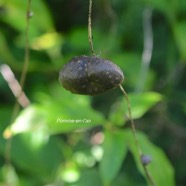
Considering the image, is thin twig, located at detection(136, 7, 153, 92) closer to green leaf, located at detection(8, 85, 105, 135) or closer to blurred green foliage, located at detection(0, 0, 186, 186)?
blurred green foliage, located at detection(0, 0, 186, 186)

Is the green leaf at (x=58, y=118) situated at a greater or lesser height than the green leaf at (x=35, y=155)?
greater

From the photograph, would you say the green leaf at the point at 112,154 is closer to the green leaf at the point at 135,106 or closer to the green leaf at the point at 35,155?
the green leaf at the point at 135,106

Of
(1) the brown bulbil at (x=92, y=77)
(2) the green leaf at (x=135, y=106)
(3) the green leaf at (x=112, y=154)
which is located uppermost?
(1) the brown bulbil at (x=92, y=77)

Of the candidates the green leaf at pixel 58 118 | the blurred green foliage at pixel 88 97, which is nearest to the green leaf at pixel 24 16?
the blurred green foliage at pixel 88 97

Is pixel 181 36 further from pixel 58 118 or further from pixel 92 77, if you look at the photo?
pixel 92 77

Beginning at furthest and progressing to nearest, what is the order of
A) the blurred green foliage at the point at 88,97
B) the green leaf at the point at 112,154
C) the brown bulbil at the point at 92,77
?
1. the blurred green foliage at the point at 88,97
2. the green leaf at the point at 112,154
3. the brown bulbil at the point at 92,77

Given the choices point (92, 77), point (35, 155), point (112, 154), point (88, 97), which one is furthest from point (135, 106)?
point (92, 77)

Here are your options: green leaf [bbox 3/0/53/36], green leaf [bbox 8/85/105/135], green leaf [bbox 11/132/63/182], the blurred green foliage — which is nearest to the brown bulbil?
green leaf [bbox 8/85/105/135]
